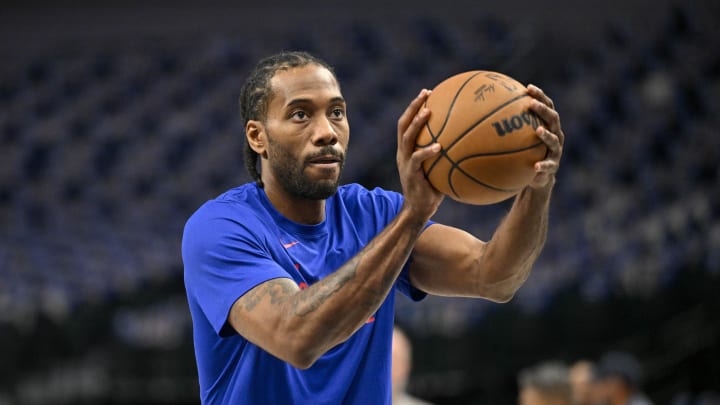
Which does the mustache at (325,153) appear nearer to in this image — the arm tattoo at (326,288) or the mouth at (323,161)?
the mouth at (323,161)

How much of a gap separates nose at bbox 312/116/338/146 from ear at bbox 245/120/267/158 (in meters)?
0.23

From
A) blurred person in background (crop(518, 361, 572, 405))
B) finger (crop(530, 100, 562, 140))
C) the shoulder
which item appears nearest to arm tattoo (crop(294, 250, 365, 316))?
the shoulder

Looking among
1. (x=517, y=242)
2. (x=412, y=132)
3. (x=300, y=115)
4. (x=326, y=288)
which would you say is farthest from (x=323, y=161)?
(x=517, y=242)

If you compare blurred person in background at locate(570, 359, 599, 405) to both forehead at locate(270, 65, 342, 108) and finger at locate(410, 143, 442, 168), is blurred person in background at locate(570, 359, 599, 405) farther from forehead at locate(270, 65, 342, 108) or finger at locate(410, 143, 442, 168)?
finger at locate(410, 143, 442, 168)

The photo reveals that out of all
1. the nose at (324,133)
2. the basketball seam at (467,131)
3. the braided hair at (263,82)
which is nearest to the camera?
the basketball seam at (467,131)

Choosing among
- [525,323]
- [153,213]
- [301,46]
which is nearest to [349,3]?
[301,46]

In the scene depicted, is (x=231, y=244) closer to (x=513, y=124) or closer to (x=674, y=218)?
(x=513, y=124)

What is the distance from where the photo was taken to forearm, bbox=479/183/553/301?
8.82ft

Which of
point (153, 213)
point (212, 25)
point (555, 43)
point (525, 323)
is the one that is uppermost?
point (212, 25)

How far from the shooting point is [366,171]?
13.2m

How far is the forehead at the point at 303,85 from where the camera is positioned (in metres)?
2.69

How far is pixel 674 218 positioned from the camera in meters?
9.81

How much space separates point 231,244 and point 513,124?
0.82m

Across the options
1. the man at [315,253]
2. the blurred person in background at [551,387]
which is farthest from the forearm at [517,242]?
the blurred person in background at [551,387]
